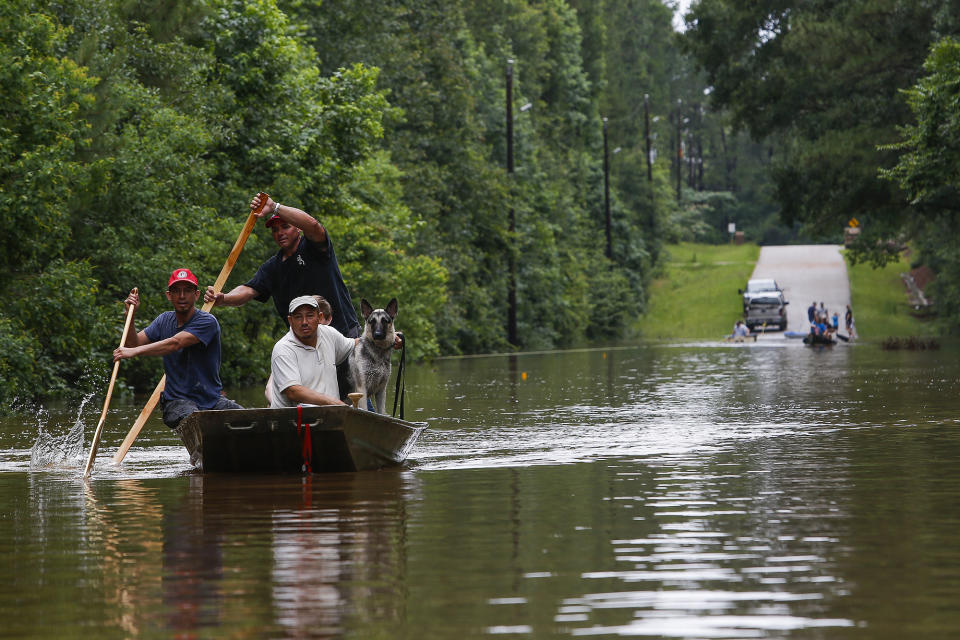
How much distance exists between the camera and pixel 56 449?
1716 cm

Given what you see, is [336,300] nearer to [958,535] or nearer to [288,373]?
[288,373]

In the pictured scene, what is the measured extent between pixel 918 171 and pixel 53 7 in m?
20.8

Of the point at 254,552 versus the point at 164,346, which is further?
the point at 164,346

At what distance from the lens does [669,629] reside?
696cm

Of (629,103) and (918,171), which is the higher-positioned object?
(629,103)

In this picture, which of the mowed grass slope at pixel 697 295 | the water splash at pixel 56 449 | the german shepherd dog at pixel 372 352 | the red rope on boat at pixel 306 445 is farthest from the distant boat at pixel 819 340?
the red rope on boat at pixel 306 445

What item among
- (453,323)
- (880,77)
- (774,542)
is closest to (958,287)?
(880,77)

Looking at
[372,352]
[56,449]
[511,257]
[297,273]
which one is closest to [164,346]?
[297,273]

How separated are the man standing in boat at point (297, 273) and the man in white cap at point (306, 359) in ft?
1.14

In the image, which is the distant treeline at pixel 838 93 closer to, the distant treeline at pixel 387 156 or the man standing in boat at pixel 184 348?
the distant treeline at pixel 387 156

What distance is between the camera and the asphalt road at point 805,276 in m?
82.5

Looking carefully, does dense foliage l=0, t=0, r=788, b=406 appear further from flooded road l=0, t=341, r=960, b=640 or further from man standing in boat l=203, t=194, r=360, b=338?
man standing in boat l=203, t=194, r=360, b=338

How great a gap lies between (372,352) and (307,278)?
91 centimetres

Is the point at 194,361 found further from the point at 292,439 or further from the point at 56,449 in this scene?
Answer: the point at 56,449
